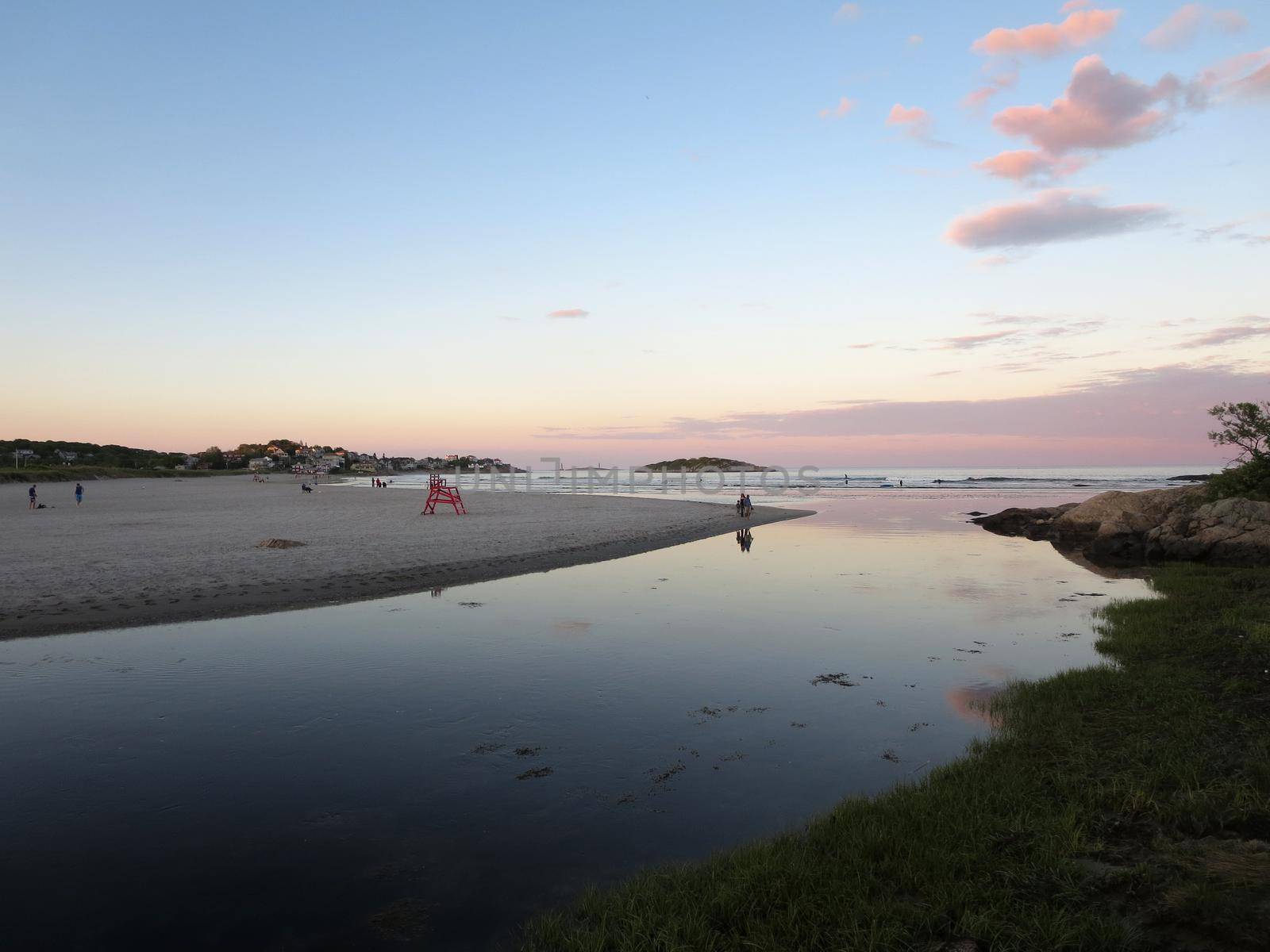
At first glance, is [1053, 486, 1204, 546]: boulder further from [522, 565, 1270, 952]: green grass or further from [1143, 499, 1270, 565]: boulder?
[522, 565, 1270, 952]: green grass

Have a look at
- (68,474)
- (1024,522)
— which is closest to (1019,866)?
(1024,522)

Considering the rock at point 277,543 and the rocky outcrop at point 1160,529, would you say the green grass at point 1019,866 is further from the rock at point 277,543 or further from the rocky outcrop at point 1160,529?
the rock at point 277,543

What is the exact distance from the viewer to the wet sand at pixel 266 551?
19.7 m

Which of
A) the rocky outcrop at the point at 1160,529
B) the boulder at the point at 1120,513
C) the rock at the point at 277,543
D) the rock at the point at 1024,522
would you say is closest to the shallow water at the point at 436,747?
the rocky outcrop at the point at 1160,529

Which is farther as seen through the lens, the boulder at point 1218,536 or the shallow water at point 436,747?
the boulder at point 1218,536

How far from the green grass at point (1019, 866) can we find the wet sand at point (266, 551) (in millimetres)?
16901

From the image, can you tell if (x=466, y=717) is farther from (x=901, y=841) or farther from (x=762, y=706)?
(x=901, y=841)

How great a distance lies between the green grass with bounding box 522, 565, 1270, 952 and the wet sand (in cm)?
1690

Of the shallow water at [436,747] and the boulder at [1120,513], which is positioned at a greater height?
the boulder at [1120,513]

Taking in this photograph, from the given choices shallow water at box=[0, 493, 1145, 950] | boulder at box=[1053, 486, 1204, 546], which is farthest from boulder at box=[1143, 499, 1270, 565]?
shallow water at box=[0, 493, 1145, 950]

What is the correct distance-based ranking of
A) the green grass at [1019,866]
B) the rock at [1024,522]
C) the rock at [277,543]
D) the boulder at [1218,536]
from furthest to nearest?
1. the rock at [1024,522]
2. the rock at [277,543]
3. the boulder at [1218,536]
4. the green grass at [1019,866]

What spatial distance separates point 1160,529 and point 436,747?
32.3 metres

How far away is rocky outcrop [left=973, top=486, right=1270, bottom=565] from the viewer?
84.9ft

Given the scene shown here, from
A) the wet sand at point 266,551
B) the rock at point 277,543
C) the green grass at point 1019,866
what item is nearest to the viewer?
the green grass at point 1019,866
